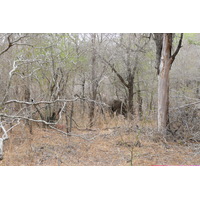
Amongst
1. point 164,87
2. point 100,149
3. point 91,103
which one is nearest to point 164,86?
point 164,87

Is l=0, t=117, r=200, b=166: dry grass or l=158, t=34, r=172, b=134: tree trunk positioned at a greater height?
l=158, t=34, r=172, b=134: tree trunk

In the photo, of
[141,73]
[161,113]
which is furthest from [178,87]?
[141,73]

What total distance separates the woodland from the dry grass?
0.01m

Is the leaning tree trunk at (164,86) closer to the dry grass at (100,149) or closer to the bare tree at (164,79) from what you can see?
the bare tree at (164,79)

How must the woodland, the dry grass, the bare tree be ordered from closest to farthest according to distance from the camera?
the dry grass
the woodland
the bare tree

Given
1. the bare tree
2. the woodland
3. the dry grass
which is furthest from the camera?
the bare tree

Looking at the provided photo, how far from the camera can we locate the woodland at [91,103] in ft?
8.63

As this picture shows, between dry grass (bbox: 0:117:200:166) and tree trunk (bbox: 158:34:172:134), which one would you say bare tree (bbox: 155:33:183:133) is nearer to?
tree trunk (bbox: 158:34:172:134)

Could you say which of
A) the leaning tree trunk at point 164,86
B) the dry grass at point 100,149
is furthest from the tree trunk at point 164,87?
the dry grass at point 100,149

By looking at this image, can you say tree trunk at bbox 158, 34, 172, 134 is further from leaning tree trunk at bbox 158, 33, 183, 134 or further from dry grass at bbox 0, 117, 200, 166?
dry grass at bbox 0, 117, 200, 166

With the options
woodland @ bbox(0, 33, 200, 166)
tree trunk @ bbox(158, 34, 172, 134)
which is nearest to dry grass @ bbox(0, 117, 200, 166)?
woodland @ bbox(0, 33, 200, 166)

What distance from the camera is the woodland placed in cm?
263

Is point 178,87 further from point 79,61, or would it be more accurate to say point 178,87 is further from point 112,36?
point 79,61

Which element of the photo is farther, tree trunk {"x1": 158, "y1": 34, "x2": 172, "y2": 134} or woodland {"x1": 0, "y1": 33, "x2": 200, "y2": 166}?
tree trunk {"x1": 158, "y1": 34, "x2": 172, "y2": 134}
